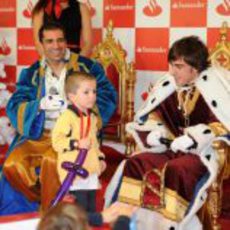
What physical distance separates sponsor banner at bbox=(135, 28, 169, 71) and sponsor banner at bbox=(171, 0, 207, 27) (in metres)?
0.12

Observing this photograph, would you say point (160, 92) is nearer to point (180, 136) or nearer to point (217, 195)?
point (180, 136)

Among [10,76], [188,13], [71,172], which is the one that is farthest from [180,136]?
[10,76]

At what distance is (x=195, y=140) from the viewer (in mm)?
3055

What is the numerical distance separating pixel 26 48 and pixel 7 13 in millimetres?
352

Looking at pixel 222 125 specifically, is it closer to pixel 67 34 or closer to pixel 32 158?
pixel 32 158

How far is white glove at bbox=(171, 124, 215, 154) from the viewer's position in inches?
120

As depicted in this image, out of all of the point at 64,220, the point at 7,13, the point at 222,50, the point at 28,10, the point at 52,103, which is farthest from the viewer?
the point at 7,13

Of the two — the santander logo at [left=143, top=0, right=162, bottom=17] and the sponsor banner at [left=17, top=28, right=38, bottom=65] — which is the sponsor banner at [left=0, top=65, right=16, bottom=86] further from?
the santander logo at [left=143, top=0, right=162, bottom=17]

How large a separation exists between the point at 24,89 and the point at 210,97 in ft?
3.63

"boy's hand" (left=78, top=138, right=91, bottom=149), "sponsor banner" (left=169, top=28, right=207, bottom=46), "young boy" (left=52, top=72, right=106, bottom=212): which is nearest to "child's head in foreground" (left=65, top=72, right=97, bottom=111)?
"young boy" (left=52, top=72, right=106, bottom=212)

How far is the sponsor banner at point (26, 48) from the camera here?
507 cm

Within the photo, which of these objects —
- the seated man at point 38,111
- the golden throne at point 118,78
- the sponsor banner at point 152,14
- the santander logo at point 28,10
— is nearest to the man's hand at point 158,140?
the seated man at point 38,111

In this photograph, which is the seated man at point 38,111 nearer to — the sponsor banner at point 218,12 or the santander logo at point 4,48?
the sponsor banner at point 218,12

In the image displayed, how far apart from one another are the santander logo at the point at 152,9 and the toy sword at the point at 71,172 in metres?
1.70
